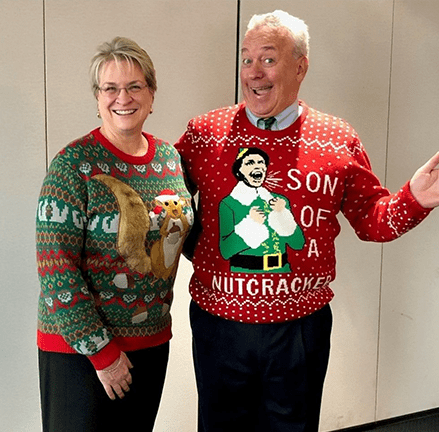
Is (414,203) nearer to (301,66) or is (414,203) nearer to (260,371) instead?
(301,66)

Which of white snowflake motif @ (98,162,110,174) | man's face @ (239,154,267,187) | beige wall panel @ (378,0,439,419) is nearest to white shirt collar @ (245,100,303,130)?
man's face @ (239,154,267,187)

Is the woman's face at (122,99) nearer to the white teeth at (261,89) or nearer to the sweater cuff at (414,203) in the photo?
the white teeth at (261,89)

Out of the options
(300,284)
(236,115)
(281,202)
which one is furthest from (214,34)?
(300,284)

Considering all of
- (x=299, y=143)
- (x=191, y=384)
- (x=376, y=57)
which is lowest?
(x=191, y=384)

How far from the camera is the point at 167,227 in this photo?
70.2 inches

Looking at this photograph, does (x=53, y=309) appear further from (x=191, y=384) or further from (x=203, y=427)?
(x=191, y=384)

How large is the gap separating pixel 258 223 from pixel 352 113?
1234mm

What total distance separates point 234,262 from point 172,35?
1039 mm

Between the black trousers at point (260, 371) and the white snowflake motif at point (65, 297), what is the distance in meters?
0.49

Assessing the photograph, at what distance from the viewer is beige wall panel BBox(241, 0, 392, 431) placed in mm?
2768

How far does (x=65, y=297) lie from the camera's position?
1.62 meters

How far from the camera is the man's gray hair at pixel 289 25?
1831 mm

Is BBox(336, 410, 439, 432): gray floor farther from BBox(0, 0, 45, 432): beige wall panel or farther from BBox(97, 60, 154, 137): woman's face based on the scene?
BBox(97, 60, 154, 137): woman's face

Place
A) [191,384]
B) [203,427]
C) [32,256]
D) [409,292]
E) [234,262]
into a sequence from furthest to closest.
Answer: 1. [409,292]
2. [191,384]
3. [32,256]
4. [203,427]
5. [234,262]
